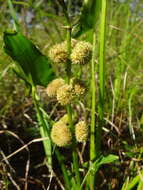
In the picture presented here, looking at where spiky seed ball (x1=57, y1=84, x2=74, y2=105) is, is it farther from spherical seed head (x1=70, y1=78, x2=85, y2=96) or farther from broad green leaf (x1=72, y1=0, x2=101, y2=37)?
broad green leaf (x1=72, y1=0, x2=101, y2=37)

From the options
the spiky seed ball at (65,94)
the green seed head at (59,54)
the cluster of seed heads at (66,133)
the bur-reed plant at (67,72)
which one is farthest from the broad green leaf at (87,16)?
the cluster of seed heads at (66,133)

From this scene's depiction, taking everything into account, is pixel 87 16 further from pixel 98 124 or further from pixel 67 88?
pixel 98 124

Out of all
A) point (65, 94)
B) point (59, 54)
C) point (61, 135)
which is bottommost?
point (61, 135)

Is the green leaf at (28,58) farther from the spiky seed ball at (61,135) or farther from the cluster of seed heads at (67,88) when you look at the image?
the spiky seed ball at (61,135)

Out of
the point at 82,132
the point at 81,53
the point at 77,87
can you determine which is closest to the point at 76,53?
the point at 81,53

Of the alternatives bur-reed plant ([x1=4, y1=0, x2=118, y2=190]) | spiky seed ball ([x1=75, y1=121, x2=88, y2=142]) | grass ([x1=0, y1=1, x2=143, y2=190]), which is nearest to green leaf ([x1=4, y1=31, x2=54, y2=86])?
bur-reed plant ([x1=4, y1=0, x2=118, y2=190])

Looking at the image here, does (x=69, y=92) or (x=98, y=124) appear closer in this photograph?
(x=69, y=92)
